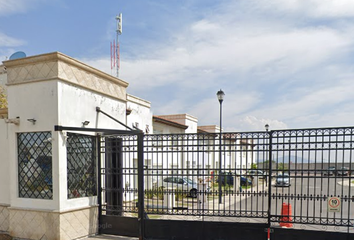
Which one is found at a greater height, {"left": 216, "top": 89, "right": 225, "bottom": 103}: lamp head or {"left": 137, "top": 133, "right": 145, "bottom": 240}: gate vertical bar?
{"left": 216, "top": 89, "right": 225, "bottom": 103}: lamp head

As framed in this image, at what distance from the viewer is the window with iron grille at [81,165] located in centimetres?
695

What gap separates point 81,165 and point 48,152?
91cm

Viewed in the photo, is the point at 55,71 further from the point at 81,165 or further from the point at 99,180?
the point at 99,180

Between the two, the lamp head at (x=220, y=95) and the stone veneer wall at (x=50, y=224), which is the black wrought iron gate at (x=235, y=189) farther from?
the lamp head at (x=220, y=95)

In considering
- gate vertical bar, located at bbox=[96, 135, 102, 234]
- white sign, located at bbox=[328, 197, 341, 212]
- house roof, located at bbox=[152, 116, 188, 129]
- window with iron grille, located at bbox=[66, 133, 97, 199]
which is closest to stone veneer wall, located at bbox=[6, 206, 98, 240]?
gate vertical bar, located at bbox=[96, 135, 102, 234]

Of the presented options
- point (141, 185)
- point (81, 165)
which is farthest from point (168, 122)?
point (141, 185)

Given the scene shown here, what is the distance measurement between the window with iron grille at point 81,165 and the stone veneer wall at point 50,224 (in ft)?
1.65

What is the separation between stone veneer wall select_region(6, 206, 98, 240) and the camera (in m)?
6.52

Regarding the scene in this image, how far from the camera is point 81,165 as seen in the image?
23.9 ft

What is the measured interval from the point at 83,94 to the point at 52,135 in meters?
1.36

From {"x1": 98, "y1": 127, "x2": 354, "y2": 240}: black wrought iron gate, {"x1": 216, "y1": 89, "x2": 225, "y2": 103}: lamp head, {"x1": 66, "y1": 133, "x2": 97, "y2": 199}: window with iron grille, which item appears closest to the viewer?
{"x1": 98, "y1": 127, "x2": 354, "y2": 240}: black wrought iron gate

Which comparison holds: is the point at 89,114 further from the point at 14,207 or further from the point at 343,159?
the point at 343,159

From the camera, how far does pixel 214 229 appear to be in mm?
6793

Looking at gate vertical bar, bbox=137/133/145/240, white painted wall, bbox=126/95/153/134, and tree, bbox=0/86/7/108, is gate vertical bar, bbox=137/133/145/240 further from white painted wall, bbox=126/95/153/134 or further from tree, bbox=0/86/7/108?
white painted wall, bbox=126/95/153/134
